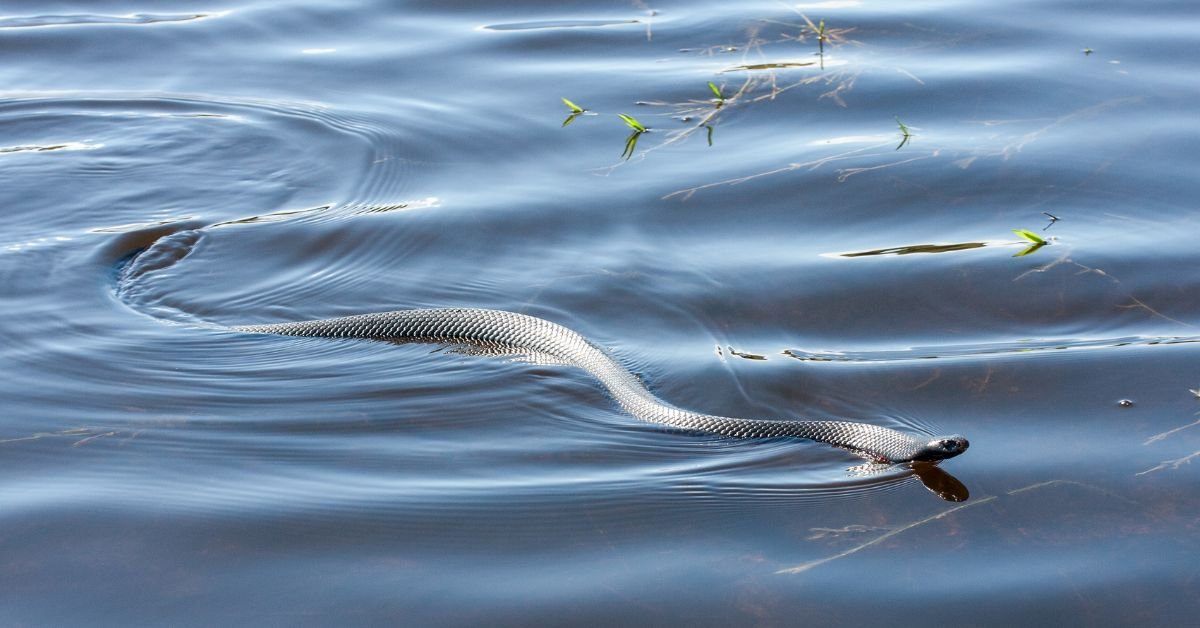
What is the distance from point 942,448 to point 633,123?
362 centimetres

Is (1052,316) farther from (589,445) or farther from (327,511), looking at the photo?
(327,511)

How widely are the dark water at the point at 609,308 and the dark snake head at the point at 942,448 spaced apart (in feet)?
0.27

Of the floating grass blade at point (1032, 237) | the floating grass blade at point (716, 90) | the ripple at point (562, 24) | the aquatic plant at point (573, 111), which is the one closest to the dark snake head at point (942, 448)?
the floating grass blade at point (1032, 237)

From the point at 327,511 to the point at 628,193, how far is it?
3.33 metres

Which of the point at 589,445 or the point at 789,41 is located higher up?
the point at 789,41

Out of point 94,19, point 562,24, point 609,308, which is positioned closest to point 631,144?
point 609,308

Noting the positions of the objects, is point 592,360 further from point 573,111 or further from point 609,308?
point 573,111

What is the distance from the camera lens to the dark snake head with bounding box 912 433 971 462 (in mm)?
4785

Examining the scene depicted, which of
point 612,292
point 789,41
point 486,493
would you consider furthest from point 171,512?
point 789,41

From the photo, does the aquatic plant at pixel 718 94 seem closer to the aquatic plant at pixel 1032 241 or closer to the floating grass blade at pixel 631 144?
the floating grass blade at pixel 631 144

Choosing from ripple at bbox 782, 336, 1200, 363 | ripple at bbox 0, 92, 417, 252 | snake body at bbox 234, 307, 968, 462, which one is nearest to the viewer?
snake body at bbox 234, 307, 968, 462

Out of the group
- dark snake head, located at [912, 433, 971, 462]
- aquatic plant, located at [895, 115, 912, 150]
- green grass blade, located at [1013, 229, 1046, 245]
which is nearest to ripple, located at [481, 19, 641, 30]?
aquatic plant, located at [895, 115, 912, 150]

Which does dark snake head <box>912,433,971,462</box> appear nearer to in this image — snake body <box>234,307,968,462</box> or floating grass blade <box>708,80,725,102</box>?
snake body <box>234,307,968,462</box>

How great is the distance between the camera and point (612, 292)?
21.0ft
